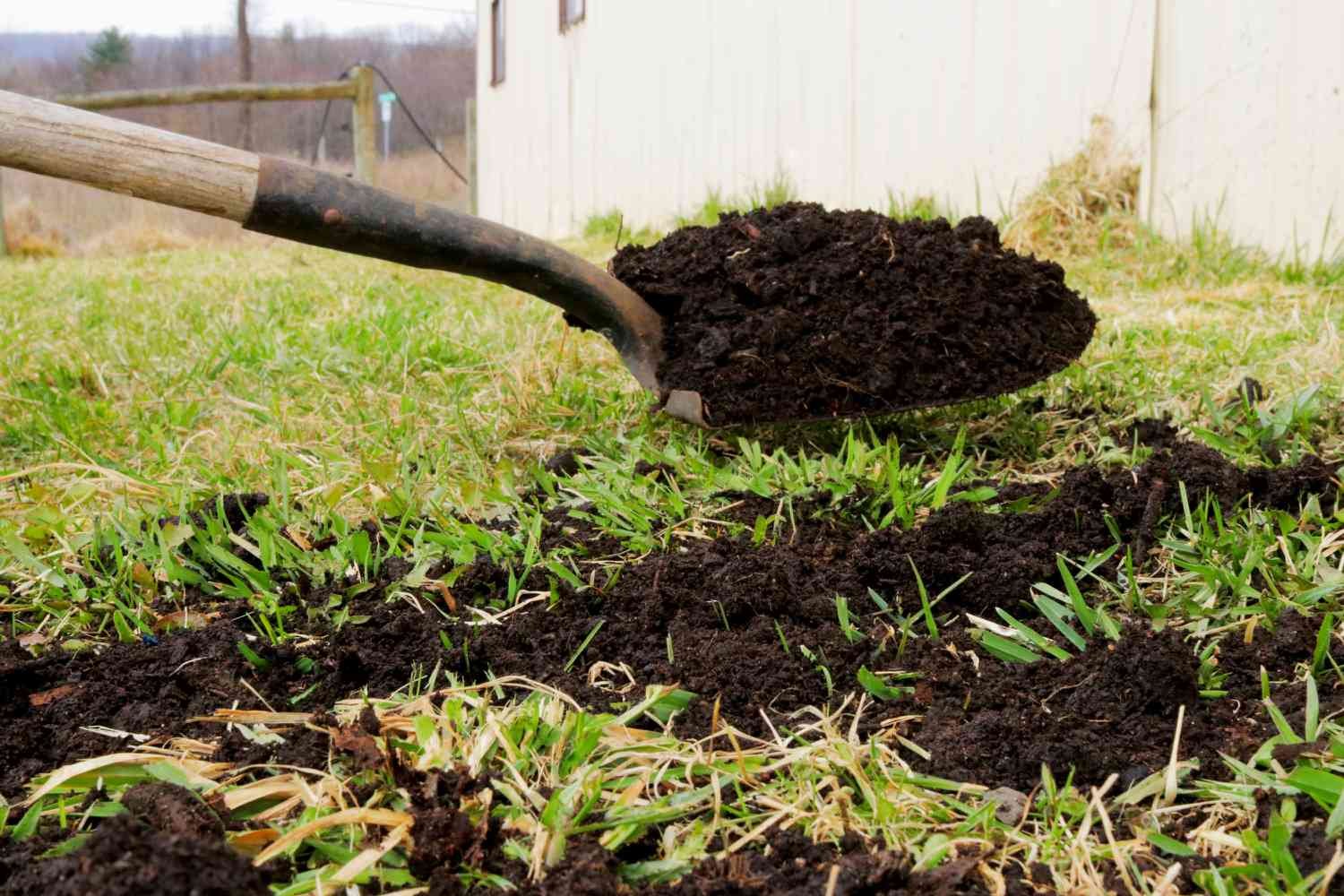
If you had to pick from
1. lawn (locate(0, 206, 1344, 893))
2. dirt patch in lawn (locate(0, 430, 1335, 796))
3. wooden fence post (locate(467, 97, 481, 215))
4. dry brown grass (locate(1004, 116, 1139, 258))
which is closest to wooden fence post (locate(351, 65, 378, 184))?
wooden fence post (locate(467, 97, 481, 215))

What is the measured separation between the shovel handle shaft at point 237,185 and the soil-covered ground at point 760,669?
0.66 metres

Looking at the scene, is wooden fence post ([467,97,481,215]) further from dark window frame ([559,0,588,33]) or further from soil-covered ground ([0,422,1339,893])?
soil-covered ground ([0,422,1339,893])

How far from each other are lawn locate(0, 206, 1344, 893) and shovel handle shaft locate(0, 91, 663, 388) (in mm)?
463

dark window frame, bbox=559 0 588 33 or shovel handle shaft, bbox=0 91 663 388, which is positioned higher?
dark window frame, bbox=559 0 588 33

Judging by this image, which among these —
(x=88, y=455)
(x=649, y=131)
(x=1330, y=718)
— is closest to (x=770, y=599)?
(x=1330, y=718)

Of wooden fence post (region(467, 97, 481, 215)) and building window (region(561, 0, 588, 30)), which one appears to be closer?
building window (region(561, 0, 588, 30))

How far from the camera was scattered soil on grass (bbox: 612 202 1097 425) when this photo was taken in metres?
2.28

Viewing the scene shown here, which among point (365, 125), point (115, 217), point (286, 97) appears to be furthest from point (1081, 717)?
point (115, 217)

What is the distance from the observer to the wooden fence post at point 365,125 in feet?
36.5

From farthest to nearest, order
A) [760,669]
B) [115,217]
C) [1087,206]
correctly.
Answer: [115,217], [1087,206], [760,669]

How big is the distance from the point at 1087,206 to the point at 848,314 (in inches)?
114

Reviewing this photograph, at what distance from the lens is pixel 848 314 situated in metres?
2.35

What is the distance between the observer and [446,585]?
5.76ft

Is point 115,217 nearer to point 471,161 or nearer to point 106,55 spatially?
point 471,161
